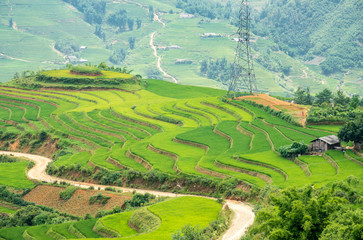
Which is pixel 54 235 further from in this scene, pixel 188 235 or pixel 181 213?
pixel 188 235

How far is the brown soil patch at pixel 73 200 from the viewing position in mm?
→ 49062

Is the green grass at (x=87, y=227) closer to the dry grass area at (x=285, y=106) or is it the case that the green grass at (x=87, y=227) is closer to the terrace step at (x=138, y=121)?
the dry grass area at (x=285, y=106)

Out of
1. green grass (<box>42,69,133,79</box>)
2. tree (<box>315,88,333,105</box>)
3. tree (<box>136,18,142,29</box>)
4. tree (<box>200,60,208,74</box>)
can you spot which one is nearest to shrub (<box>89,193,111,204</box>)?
tree (<box>315,88,333,105</box>)

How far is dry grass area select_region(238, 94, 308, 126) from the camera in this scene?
65.3 meters

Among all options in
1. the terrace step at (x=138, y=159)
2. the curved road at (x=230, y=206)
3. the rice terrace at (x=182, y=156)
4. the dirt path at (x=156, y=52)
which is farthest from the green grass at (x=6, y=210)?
the dirt path at (x=156, y=52)

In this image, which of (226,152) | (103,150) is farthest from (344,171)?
(103,150)

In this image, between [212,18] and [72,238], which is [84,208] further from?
[212,18]

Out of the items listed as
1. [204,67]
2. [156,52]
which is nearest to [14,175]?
[204,67]

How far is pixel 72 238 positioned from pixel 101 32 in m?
161

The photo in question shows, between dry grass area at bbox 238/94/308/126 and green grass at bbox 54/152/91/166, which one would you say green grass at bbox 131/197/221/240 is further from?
dry grass area at bbox 238/94/308/126

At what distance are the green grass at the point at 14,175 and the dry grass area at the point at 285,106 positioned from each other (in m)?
29.1

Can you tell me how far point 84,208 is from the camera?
49.8 m

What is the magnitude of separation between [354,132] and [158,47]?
407 ft

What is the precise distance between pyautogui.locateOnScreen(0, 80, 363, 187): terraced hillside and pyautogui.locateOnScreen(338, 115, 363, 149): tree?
1.73 meters
